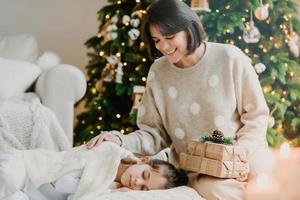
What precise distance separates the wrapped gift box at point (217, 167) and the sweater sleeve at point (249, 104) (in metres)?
0.21

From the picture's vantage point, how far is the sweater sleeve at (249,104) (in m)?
1.66

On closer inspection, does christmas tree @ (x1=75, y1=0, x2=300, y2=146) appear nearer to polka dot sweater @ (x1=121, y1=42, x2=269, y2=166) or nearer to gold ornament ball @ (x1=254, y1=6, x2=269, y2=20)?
gold ornament ball @ (x1=254, y1=6, x2=269, y2=20)

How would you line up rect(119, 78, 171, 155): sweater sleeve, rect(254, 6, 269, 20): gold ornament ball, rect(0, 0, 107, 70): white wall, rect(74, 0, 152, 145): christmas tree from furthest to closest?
rect(0, 0, 107, 70): white wall, rect(74, 0, 152, 145): christmas tree, rect(254, 6, 269, 20): gold ornament ball, rect(119, 78, 171, 155): sweater sleeve

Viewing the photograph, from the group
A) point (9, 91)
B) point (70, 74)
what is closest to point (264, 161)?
point (70, 74)

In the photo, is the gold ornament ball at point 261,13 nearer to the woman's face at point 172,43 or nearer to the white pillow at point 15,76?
the woman's face at point 172,43

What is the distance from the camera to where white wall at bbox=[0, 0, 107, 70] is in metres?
3.75

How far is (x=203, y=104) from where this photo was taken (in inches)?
69.2

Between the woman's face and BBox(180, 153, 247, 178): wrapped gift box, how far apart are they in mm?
404

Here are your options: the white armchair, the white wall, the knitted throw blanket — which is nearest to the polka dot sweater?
the knitted throw blanket

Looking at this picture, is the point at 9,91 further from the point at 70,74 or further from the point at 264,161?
the point at 264,161

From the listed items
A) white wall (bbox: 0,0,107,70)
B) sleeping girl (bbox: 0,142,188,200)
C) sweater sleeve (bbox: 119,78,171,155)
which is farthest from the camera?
white wall (bbox: 0,0,107,70)

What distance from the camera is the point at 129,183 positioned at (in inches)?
62.1

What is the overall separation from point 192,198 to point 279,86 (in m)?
1.61

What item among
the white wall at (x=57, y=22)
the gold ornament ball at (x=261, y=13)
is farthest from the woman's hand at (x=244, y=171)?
the white wall at (x=57, y=22)
